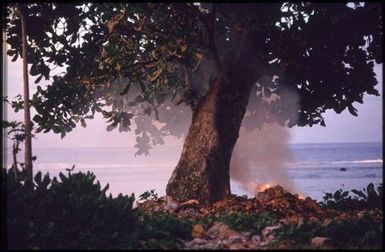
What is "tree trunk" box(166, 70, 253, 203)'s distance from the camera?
16.5 m

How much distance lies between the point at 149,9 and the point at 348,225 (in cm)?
700

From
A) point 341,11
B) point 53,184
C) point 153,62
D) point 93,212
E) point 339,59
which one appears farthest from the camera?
point 339,59

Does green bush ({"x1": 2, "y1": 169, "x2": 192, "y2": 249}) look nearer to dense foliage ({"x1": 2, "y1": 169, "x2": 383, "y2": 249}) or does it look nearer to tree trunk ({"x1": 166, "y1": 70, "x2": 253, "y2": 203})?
dense foliage ({"x1": 2, "y1": 169, "x2": 383, "y2": 249})

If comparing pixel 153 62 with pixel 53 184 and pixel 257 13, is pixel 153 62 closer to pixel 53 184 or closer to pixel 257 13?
pixel 257 13

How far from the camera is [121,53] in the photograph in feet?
51.8

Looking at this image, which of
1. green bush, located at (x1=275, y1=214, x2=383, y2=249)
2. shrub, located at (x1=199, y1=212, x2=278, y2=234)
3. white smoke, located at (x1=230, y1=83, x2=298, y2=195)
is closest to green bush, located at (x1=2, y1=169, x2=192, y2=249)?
shrub, located at (x1=199, y1=212, x2=278, y2=234)

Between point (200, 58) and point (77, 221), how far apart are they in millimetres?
7285

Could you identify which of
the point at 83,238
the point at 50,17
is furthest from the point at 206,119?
the point at 83,238

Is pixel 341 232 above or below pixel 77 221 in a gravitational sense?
below

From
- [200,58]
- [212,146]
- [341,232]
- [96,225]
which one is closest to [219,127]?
[212,146]

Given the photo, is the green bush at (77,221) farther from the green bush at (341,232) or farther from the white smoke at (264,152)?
the white smoke at (264,152)

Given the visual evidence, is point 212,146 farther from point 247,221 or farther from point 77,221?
point 77,221

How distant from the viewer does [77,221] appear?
10562 millimetres

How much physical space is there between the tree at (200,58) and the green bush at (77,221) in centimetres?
478
